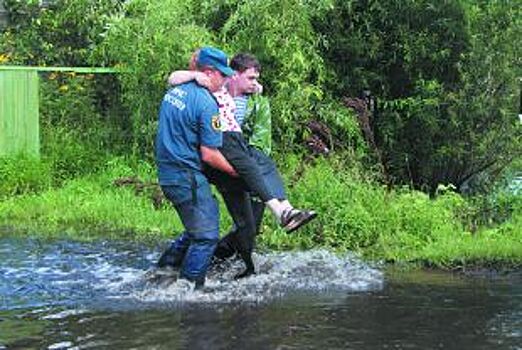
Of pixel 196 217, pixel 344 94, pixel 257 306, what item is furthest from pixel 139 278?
pixel 344 94

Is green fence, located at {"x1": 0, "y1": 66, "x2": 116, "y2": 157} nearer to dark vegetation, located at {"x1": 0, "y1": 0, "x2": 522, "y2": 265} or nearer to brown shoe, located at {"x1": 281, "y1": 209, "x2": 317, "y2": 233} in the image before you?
dark vegetation, located at {"x1": 0, "y1": 0, "x2": 522, "y2": 265}

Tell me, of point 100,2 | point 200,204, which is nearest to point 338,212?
point 200,204

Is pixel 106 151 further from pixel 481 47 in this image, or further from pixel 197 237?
pixel 197 237

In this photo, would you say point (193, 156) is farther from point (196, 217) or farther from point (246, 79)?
point (246, 79)

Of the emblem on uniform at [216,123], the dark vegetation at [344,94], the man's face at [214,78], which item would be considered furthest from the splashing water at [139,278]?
the dark vegetation at [344,94]

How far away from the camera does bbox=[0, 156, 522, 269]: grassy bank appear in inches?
333

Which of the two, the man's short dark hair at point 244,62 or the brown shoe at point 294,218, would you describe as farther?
the man's short dark hair at point 244,62

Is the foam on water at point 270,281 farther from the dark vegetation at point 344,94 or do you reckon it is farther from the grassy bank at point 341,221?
the dark vegetation at point 344,94

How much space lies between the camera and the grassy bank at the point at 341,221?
333 inches

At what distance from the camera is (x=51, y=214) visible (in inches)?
416

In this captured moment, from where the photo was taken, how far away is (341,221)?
9.06m

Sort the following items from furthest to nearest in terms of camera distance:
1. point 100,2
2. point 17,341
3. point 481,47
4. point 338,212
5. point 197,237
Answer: point 100,2 < point 481,47 < point 338,212 < point 197,237 < point 17,341

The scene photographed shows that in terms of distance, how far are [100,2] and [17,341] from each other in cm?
901

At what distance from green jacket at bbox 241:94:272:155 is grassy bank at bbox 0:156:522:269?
165 centimetres
